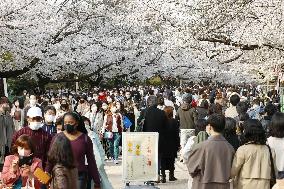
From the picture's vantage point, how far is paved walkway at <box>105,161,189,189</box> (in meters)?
11.8

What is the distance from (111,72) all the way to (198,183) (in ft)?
120

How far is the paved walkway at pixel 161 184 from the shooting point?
11.8m

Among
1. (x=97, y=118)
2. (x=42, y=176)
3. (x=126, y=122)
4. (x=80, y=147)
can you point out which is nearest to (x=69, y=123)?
(x=80, y=147)

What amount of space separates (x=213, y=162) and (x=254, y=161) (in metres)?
0.45

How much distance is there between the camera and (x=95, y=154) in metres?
7.84

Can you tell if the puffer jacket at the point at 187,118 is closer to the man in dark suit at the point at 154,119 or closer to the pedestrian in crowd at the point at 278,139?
the man in dark suit at the point at 154,119

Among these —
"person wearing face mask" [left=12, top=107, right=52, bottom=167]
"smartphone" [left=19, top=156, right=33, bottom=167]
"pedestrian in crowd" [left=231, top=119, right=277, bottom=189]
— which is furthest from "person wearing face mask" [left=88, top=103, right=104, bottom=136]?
"smartphone" [left=19, top=156, right=33, bottom=167]

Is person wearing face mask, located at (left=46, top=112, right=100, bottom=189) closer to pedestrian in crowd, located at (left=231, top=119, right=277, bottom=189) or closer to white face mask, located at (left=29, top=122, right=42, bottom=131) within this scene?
white face mask, located at (left=29, top=122, right=42, bottom=131)

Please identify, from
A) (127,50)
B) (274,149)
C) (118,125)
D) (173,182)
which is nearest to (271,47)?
(118,125)

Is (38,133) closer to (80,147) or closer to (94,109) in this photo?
(80,147)

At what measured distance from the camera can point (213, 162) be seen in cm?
699

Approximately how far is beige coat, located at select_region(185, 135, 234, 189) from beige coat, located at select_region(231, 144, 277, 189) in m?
0.15

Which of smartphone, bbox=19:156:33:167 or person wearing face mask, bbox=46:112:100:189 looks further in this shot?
person wearing face mask, bbox=46:112:100:189

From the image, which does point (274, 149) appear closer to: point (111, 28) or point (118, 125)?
point (118, 125)
